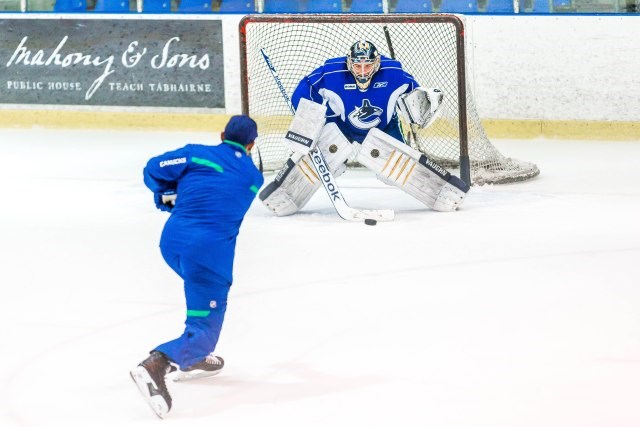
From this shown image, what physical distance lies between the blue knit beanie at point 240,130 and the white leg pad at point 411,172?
3125 millimetres

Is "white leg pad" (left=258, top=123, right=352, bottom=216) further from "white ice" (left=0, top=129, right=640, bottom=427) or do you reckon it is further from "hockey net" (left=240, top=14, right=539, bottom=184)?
"hockey net" (left=240, top=14, right=539, bottom=184)

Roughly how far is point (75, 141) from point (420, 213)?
3.96 m

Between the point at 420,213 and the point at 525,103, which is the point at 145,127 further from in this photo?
the point at 420,213

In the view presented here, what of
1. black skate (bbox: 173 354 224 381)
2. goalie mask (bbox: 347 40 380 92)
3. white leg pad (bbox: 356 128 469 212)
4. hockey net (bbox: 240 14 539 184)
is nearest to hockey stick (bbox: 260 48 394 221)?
white leg pad (bbox: 356 128 469 212)

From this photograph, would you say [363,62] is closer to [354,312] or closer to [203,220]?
[354,312]

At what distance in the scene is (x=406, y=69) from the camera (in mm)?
8922

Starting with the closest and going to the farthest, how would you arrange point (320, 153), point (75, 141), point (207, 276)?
point (207, 276) < point (320, 153) < point (75, 141)

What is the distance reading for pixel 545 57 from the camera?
384 inches

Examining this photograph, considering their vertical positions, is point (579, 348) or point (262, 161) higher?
point (579, 348)

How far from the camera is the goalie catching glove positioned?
7078 mm

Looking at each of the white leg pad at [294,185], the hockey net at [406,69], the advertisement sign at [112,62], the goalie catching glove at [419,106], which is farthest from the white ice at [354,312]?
the advertisement sign at [112,62]

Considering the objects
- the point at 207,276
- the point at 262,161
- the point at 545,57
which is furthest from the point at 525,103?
the point at 207,276

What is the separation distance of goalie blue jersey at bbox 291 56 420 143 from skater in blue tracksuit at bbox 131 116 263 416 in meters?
3.26

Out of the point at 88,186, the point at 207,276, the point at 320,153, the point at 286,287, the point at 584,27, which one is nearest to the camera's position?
the point at 207,276
